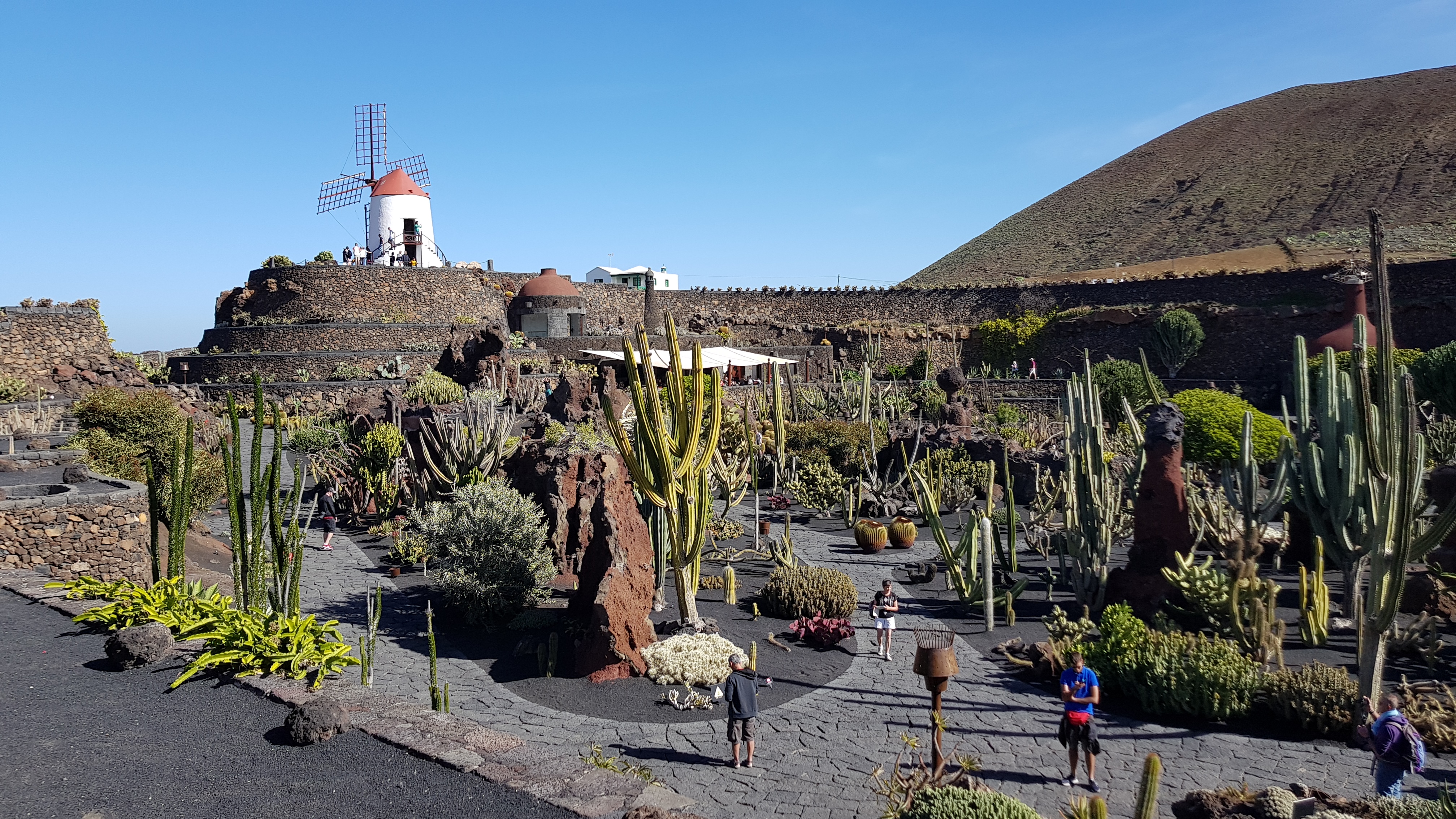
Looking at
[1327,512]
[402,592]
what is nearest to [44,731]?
[402,592]

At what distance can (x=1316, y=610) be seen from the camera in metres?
8.06

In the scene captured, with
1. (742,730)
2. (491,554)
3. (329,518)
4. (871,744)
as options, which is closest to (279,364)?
(329,518)

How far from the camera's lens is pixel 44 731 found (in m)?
5.48

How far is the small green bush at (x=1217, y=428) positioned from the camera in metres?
15.8

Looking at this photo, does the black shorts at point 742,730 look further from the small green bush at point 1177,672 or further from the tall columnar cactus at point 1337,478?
the tall columnar cactus at point 1337,478

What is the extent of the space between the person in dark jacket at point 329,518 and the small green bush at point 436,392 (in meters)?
8.60

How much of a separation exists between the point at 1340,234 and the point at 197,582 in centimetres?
5310

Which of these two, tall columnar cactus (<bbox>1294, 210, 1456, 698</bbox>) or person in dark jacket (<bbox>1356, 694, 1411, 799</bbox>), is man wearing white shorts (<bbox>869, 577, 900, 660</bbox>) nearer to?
tall columnar cactus (<bbox>1294, 210, 1456, 698</bbox>)

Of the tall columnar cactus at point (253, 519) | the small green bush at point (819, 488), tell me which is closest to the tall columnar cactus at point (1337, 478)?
the small green bush at point (819, 488)

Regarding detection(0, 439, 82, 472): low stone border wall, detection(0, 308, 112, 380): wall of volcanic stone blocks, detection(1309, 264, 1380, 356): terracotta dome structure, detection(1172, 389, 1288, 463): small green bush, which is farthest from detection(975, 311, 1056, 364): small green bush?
detection(0, 439, 82, 472): low stone border wall

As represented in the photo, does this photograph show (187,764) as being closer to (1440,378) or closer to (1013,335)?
(1440,378)

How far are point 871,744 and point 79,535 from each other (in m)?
8.09

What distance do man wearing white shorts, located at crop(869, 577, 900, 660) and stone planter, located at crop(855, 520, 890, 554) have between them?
252 cm

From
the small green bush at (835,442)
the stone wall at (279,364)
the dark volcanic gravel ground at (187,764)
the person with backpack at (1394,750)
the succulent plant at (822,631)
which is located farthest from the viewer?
the stone wall at (279,364)
